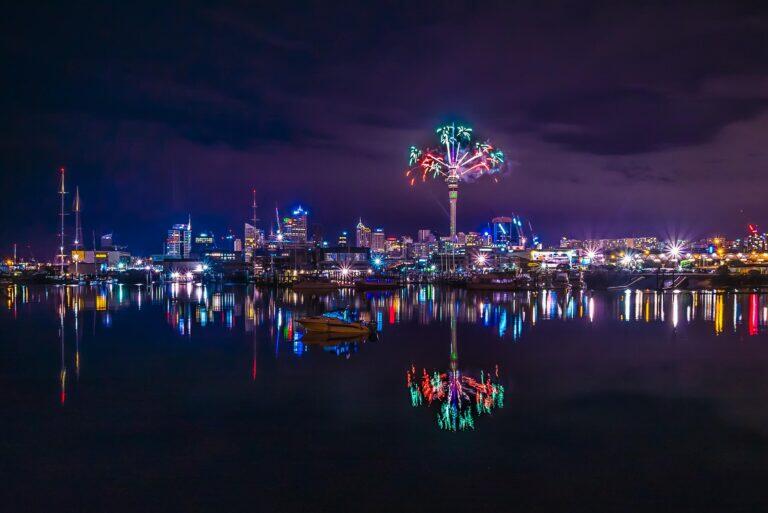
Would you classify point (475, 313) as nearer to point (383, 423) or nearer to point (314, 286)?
point (383, 423)

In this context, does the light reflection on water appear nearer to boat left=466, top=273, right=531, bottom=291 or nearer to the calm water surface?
the calm water surface

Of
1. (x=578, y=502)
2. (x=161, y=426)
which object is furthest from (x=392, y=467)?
(x=161, y=426)

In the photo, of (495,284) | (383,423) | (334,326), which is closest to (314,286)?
(495,284)

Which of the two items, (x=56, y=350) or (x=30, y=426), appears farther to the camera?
(x=56, y=350)

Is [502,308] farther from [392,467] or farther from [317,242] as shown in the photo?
[317,242]

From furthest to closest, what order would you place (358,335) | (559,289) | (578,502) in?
(559,289)
(358,335)
(578,502)

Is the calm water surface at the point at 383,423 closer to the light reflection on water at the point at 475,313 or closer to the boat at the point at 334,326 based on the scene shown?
the boat at the point at 334,326
